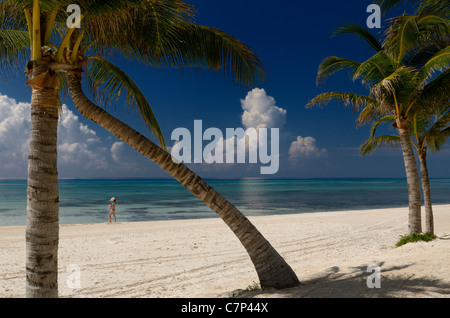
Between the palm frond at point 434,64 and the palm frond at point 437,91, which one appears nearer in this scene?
the palm frond at point 434,64

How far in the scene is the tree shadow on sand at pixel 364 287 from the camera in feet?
15.4

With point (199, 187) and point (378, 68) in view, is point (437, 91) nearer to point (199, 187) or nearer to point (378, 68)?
point (378, 68)

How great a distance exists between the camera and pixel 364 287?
16.7 feet

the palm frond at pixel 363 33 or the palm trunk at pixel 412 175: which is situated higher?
Result: the palm frond at pixel 363 33

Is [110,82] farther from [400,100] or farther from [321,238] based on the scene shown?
[321,238]

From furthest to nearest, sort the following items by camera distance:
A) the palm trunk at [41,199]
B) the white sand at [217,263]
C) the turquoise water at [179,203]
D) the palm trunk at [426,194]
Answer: the turquoise water at [179,203] → the palm trunk at [426,194] → the white sand at [217,263] → the palm trunk at [41,199]

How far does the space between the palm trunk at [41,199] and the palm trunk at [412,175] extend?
360 inches

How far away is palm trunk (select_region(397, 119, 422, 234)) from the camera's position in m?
9.38

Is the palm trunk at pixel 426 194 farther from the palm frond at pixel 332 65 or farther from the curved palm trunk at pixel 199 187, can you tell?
the curved palm trunk at pixel 199 187

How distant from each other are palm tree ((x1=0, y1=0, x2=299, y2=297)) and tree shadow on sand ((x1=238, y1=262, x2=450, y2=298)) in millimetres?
332

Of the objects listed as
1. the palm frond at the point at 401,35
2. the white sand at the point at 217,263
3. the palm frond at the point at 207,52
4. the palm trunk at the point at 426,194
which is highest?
the palm frond at the point at 401,35

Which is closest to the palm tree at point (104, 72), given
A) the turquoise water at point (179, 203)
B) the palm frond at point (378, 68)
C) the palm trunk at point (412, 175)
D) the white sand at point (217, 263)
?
the white sand at point (217, 263)
